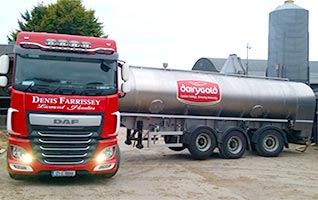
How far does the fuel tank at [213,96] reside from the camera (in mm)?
13016

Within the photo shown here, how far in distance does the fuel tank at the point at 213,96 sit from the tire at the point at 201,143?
660mm

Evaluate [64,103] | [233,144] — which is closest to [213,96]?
[233,144]

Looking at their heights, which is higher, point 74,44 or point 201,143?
point 74,44

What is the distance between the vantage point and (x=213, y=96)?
46.2 ft

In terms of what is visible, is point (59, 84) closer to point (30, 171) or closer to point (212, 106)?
point (30, 171)

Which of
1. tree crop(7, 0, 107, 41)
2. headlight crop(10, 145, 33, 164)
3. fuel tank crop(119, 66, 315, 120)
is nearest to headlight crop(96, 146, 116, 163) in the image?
headlight crop(10, 145, 33, 164)

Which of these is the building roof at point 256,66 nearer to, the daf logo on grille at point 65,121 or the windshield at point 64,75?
the windshield at point 64,75

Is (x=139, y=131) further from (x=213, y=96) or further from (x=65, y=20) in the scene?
(x=65, y=20)

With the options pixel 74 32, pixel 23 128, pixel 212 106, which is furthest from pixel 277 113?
pixel 74 32

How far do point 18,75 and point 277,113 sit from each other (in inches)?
393

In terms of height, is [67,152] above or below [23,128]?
below

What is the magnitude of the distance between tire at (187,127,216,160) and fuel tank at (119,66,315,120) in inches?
26.0

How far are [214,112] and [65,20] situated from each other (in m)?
26.1

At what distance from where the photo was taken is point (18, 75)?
28.3ft
